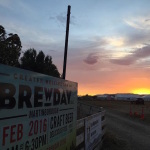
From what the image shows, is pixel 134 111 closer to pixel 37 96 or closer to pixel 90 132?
pixel 90 132

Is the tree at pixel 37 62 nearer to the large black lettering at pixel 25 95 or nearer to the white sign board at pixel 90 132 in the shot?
the white sign board at pixel 90 132

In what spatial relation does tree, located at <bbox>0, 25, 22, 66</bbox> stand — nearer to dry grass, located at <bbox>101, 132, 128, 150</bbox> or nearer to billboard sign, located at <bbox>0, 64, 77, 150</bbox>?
dry grass, located at <bbox>101, 132, 128, 150</bbox>

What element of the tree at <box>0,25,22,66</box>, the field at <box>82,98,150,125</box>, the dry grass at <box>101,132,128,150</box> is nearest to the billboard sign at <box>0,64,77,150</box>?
the dry grass at <box>101,132,128,150</box>

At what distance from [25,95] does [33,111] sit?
1.31 ft

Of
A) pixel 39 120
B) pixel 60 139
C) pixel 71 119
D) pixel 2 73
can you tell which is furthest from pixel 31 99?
pixel 71 119

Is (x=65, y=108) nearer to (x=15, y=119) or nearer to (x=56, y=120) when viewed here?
(x=56, y=120)

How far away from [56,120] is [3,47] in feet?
53.3

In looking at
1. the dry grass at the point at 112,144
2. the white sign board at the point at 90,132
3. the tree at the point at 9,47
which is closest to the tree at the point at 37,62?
the tree at the point at 9,47

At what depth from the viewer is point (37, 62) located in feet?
134

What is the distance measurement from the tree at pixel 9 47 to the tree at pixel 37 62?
51.1 ft

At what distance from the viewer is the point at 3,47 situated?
20891mm

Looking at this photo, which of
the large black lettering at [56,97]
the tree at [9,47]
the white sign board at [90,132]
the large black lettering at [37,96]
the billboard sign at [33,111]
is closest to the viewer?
the billboard sign at [33,111]

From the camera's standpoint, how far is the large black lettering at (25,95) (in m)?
4.03

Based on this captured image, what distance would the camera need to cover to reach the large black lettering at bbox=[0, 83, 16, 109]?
11.8 feet
